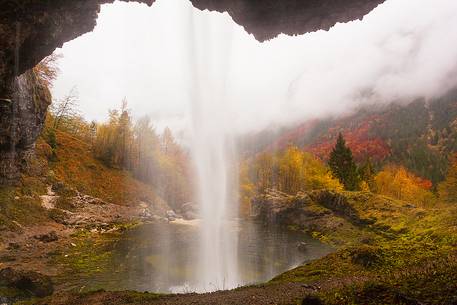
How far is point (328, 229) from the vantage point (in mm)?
37281

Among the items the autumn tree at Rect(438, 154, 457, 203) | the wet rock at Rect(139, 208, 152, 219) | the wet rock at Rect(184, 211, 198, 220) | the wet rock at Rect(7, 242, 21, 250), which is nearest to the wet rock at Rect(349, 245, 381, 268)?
the wet rock at Rect(7, 242, 21, 250)

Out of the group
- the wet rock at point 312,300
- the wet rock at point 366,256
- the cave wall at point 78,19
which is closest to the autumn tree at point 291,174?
the wet rock at point 366,256

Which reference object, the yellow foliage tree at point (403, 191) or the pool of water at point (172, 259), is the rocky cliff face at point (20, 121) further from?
the yellow foliage tree at point (403, 191)

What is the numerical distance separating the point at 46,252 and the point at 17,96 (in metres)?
12.0

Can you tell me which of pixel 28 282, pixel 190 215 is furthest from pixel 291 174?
pixel 28 282

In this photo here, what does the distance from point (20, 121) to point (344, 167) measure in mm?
58214

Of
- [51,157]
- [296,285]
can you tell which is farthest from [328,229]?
[51,157]

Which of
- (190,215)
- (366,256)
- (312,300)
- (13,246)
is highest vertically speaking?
(190,215)

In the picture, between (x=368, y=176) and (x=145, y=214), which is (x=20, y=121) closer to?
(x=145, y=214)

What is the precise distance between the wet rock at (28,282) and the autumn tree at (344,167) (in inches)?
2288

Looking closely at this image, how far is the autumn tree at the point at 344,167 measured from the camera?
63441 mm

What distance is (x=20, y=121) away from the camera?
2652cm

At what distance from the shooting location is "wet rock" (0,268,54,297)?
568 inches

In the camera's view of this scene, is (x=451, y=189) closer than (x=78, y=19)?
No
